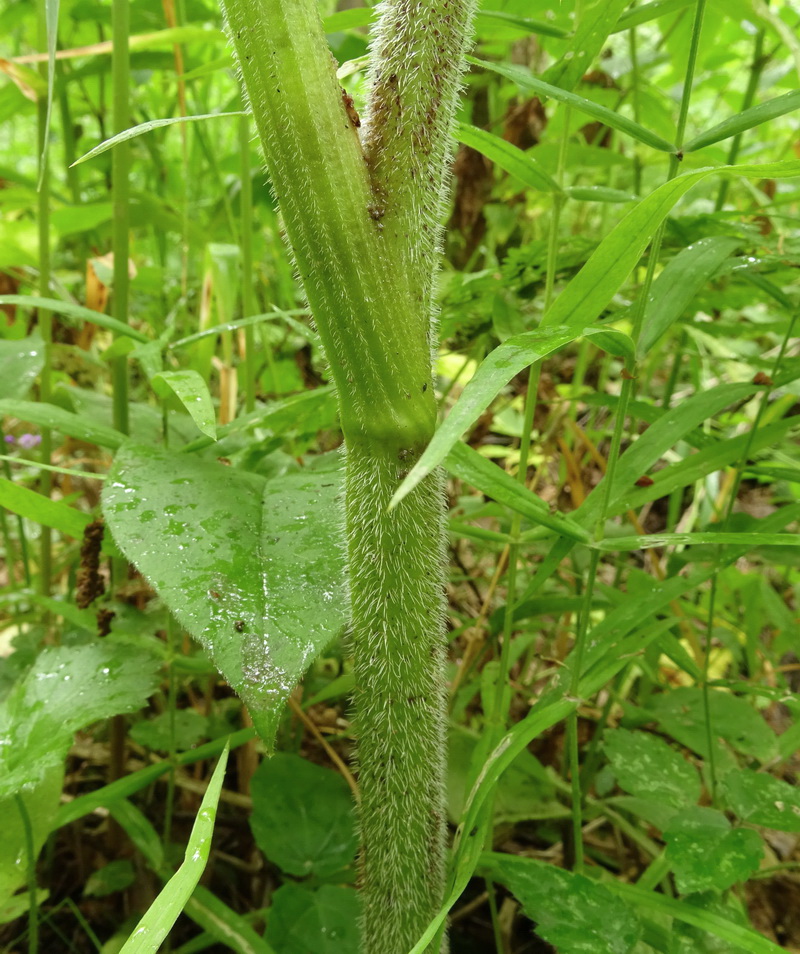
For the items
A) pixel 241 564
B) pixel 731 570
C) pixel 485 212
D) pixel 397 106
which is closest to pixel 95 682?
pixel 241 564

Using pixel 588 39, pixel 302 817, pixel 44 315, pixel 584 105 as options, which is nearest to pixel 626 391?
pixel 584 105

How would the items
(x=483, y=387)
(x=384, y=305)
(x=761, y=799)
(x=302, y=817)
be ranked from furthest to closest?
(x=302, y=817), (x=761, y=799), (x=384, y=305), (x=483, y=387)

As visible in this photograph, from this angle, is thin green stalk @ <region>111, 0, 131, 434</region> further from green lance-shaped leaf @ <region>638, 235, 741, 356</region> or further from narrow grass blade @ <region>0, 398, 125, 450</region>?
green lance-shaped leaf @ <region>638, 235, 741, 356</region>

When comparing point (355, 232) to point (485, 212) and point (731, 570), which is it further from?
point (485, 212)

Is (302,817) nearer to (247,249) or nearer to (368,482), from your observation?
(368,482)

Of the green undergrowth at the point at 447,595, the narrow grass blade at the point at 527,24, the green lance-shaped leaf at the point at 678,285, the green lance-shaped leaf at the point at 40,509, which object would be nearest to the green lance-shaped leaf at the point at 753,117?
the green undergrowth at the point at 447,595

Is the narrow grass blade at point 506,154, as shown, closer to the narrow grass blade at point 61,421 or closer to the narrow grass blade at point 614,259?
the narrow grass blade at point 614,259
